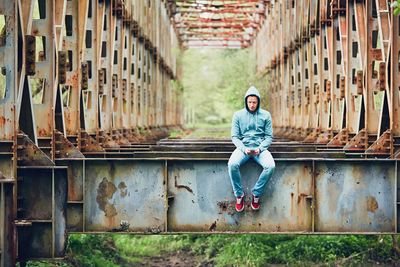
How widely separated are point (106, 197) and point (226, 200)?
1719mm

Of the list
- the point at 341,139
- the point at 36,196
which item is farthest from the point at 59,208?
the point at 341,139

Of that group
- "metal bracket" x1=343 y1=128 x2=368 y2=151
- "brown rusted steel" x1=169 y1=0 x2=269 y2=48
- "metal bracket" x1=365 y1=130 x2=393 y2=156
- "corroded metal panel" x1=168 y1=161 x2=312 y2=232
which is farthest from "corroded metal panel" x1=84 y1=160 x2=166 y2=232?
"brown rusted steel" x1=169 y1=0 x2=269 y2=48

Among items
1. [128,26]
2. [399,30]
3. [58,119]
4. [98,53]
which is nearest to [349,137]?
[399,30]

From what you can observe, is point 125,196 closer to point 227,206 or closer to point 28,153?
point 227,206

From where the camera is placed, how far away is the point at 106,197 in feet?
37.8

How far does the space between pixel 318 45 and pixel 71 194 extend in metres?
13.8

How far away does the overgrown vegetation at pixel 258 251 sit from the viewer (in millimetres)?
18938

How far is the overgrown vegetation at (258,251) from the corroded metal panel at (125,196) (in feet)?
19.1

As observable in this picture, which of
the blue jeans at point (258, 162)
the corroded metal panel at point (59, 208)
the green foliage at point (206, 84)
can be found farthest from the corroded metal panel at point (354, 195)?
the green foliage at point (206, 84)

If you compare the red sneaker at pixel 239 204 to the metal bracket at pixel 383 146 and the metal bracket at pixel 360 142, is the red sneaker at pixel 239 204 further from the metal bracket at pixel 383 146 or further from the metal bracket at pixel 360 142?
the metal bracket at pixel 360 142

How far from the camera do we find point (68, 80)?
1513 centimetres

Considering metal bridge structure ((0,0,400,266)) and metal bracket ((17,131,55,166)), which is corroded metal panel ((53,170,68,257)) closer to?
metal bridge structure ((0,0,400,266))

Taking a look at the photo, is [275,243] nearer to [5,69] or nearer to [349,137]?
[349,137]

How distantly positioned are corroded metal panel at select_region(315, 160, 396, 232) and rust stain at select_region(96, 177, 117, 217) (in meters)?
2.91
